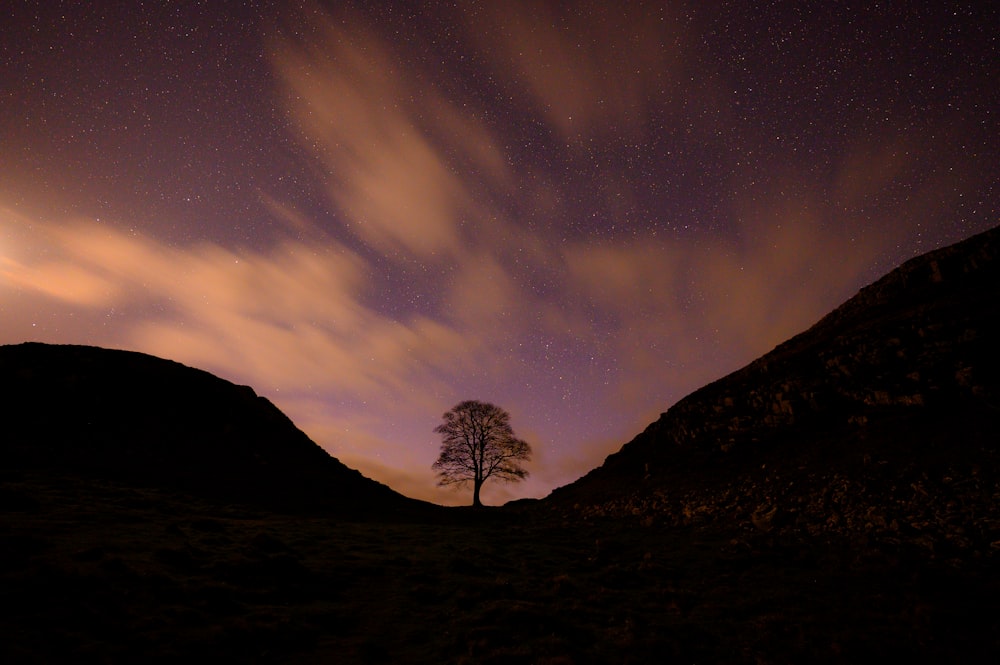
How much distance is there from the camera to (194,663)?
30.1 ft

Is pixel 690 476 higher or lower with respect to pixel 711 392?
lower

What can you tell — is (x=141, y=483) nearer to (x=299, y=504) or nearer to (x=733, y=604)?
(x=299, y=504)

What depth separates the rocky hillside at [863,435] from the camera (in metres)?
17.4

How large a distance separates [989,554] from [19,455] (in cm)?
4947

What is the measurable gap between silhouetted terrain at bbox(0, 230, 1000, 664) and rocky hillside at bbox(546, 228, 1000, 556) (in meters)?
0.15

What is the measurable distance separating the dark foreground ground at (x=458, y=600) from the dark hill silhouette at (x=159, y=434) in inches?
527

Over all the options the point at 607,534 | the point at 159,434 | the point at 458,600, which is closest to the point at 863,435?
the point at 607,534

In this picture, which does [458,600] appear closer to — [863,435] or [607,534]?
[607,534]

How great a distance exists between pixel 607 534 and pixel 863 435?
14.8 m

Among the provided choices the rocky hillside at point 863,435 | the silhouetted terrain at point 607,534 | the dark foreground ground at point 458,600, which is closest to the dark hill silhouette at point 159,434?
the silhouetted terrain at point 607,534

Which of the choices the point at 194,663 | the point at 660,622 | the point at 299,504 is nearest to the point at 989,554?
the point at 660,622

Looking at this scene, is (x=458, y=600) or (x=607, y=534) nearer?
(x=458, y=600)

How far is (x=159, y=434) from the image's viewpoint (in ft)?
128

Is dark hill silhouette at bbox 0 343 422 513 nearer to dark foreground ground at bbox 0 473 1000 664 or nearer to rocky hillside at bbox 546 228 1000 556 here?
dark foreground ground at bbox 0 473 1000 664
